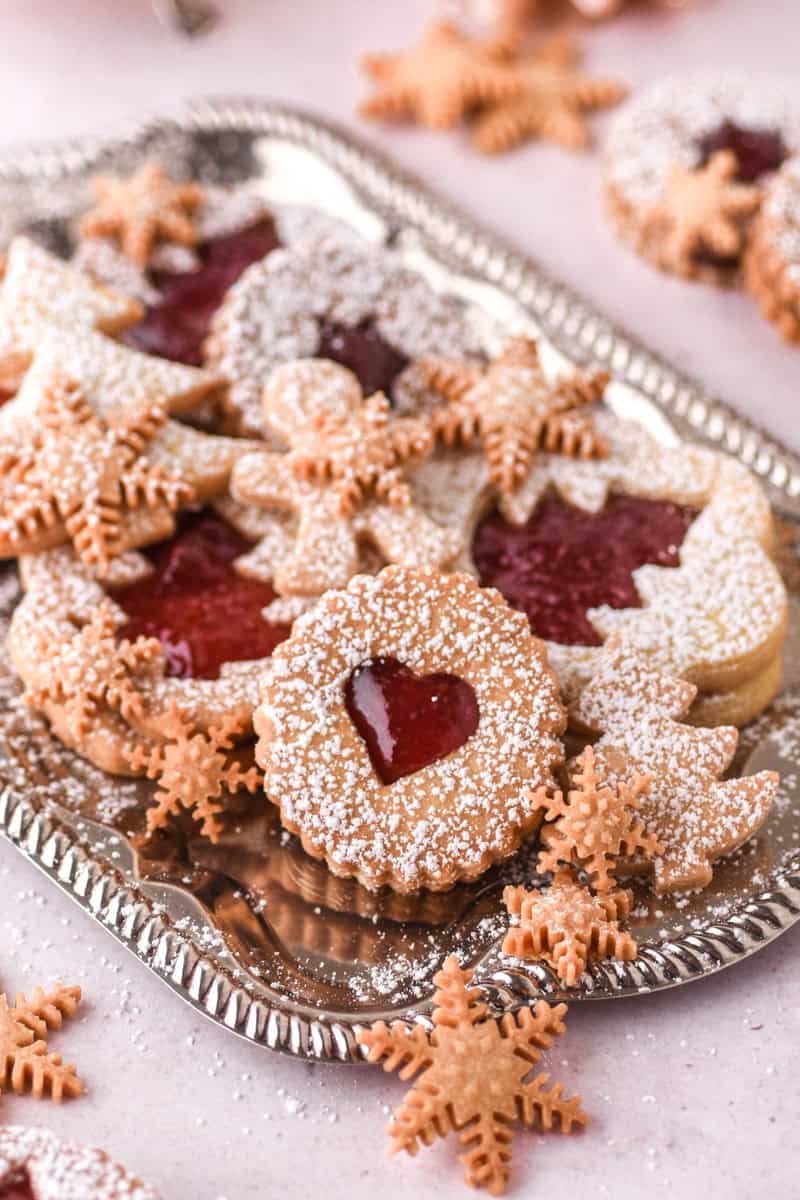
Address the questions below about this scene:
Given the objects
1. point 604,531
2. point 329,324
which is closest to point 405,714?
point 604,531

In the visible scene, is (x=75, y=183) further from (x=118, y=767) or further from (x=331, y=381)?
(x=118, y=767)

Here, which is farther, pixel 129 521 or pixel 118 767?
pixel 129 521

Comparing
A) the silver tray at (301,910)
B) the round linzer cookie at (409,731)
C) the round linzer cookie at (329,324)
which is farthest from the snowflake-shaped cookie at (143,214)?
the round linzer cookie at (409,731)

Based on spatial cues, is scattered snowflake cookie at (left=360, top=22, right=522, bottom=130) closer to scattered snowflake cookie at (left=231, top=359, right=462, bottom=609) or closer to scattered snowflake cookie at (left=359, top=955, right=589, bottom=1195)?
scattered snowflake cookie at (left=231, top=359, right=462, bottom=609)

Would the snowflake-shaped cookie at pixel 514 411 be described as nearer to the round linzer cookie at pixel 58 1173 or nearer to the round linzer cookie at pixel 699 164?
the round linzer cookie at pixel 699 164

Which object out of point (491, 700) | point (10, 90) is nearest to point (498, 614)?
point (491, 700)

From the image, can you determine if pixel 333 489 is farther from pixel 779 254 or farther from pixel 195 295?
pixel 779 254
